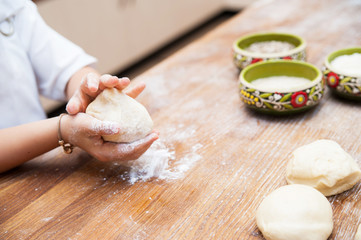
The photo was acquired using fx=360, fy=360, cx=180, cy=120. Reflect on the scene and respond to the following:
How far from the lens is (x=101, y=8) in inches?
118

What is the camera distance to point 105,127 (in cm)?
85

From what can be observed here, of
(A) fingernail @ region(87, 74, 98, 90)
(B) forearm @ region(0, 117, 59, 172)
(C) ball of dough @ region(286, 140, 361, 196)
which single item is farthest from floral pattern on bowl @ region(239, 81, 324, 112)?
(B) forearm @ region(0, 117, 59, 172)

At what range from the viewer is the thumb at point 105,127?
0.85 m

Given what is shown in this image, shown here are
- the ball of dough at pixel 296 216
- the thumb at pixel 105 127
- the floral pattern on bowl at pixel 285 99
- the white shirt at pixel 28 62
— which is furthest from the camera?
the white shirt at pixel 28 62

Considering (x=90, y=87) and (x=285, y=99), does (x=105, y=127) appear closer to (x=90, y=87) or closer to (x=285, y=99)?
(x=90, y=87)

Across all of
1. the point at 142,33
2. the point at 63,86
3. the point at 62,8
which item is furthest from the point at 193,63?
the point at 142,33

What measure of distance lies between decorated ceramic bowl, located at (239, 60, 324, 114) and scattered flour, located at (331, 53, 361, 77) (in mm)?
80

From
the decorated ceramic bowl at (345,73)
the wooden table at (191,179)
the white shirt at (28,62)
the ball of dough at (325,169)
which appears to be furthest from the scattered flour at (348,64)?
the white shirt at (28,62)

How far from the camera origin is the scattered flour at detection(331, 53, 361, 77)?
42.1 inches

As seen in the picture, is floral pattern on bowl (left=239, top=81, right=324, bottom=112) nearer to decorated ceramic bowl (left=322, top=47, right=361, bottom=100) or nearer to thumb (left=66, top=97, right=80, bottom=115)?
decorated ceramic bowl (left=322, top=47, right=361, bottom=100)

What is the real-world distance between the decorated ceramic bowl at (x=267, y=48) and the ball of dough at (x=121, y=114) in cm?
51

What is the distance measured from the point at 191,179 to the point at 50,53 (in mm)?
687

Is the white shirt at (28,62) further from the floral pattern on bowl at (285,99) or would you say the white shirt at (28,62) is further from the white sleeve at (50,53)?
the floral pattern on bowl at (285,99)

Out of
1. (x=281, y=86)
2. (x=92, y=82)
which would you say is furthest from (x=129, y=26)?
(x=92, y=82)
